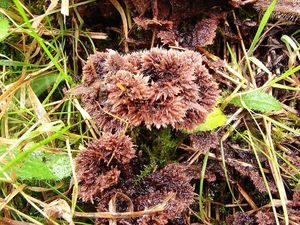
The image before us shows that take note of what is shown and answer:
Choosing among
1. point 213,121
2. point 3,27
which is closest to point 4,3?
point 3,27

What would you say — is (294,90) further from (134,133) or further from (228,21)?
(134,133)

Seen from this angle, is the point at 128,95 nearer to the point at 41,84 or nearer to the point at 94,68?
the point at 94,68

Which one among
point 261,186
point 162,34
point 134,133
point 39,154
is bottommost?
point 261,186

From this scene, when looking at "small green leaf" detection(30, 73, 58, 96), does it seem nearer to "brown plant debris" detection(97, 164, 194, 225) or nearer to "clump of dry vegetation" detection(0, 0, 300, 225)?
"clump of dry vegetation" detection(0, 0, 300, 225)

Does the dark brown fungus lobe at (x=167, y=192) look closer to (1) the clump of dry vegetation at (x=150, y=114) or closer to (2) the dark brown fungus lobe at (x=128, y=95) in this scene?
(1) the clump of dry vegetation at (x=150, y=114)

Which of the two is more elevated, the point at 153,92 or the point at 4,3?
the point at 4,3

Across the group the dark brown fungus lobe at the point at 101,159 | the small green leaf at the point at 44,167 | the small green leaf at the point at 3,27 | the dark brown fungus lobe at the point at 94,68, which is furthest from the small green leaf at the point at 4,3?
the dark brown fungus lobe at the point at 101,159

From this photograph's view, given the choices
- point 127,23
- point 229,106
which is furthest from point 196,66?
point 127,23
